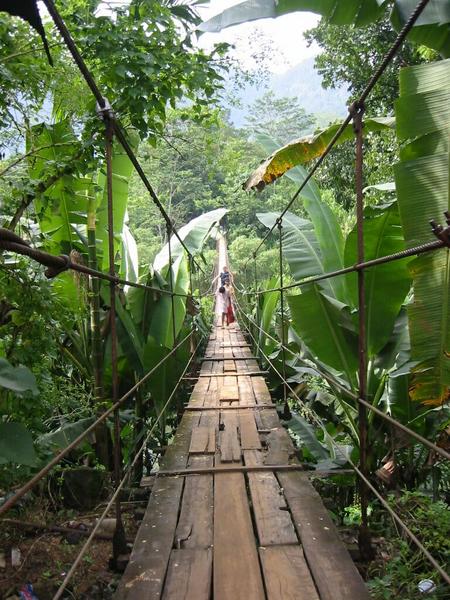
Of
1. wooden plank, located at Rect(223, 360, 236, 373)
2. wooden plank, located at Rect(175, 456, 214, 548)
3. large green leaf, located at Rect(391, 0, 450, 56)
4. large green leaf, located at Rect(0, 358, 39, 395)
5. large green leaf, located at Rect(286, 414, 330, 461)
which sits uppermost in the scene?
large green leaf, located at Rect(391, 0, 450, 56)

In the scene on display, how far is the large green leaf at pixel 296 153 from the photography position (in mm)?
2709

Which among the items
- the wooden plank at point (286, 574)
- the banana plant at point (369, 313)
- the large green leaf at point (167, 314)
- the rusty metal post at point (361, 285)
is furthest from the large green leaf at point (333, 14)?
the wooden plank at point (286, 574)

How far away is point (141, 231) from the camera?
51.9 feet

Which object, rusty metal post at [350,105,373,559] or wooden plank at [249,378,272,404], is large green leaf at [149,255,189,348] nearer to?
wooden plank at [249,378,272,404]

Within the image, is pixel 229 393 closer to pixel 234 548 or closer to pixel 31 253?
pixel 234 548

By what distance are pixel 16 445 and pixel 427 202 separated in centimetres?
136

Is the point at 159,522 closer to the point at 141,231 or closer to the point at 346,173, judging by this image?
the point at 346,173

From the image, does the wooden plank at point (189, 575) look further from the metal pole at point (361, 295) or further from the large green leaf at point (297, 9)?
the large green leaf at point (297, 9)

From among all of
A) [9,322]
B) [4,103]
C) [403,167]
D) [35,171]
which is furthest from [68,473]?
[403,167]

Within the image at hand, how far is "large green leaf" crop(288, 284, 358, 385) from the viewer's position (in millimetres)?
2258

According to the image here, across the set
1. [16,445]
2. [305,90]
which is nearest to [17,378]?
[16,445]

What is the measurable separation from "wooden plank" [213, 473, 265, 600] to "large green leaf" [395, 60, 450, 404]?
70 cm

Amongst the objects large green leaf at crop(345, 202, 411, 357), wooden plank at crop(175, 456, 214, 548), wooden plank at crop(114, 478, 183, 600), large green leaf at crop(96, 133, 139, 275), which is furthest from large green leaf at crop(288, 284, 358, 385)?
large green leaf at crop(96, 133, 139, 275)

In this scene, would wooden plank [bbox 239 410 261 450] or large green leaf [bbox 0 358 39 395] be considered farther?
wooden plank [bbox 239 410 261 450]
